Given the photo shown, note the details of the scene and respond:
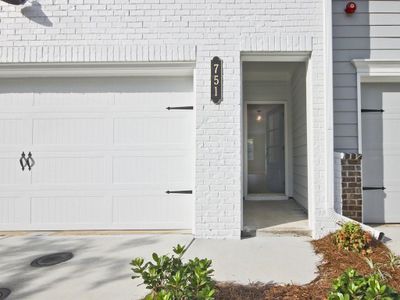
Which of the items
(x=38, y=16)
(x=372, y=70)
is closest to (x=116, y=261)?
(x=38, y=16)

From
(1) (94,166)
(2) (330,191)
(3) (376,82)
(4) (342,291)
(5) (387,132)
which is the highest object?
(3) (376,82)

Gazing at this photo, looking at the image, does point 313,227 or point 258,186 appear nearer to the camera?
point 313,227

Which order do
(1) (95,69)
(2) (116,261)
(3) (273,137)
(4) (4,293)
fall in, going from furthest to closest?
(3) (273,137) → (1) (95,69) → (2) (116,261) → (4) (4,293)

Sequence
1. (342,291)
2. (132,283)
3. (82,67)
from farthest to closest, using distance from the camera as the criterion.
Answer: (82,67), (132,283), (342,291)

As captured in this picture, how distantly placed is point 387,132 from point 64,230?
16.0 ft

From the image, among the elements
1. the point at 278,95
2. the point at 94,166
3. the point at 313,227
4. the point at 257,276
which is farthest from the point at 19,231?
the point at 278,95

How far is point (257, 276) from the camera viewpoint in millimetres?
2502

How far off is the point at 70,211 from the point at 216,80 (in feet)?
9.09

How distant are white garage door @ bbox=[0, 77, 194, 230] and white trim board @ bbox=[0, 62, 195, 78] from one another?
11cm

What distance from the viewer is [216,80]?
12.0 feet

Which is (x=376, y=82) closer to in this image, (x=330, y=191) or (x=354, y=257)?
(x=330, y=191)

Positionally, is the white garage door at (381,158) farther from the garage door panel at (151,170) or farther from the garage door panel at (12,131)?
the garage door panel at (12,131)

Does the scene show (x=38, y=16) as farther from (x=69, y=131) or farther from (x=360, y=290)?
(x=360, y=290)

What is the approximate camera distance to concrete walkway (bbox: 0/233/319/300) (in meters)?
2.30
